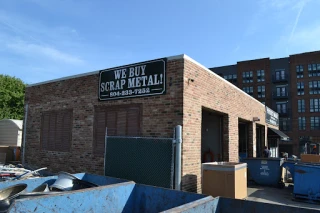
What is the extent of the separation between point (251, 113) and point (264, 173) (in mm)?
4449

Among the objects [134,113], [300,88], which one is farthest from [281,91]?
[134,113]

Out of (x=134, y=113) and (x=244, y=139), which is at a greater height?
(x=134, y=113)

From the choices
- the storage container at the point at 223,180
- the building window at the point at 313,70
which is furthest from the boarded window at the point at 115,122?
the building window at the point at 313,70

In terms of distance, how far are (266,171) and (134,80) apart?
693 cm

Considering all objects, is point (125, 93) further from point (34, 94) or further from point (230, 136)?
point (34, 94)

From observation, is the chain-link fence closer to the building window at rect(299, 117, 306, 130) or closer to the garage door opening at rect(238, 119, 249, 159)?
the garage door opening at rect(238, 119, 249, 159)

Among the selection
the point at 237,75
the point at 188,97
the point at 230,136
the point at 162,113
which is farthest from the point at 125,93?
the point at 237,75

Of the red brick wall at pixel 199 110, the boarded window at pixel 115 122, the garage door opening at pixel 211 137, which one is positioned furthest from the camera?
the garage door opening at pixel 211 137

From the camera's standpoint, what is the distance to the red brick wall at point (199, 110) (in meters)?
7.93

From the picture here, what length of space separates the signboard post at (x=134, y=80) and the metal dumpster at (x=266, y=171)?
603 cm

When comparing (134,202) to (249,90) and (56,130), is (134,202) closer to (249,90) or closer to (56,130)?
(56,130)

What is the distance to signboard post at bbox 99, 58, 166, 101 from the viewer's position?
8484mm

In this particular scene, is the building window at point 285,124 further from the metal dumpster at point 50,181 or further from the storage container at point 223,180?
the metal dumpster at point 50,181

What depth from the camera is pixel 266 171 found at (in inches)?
447
